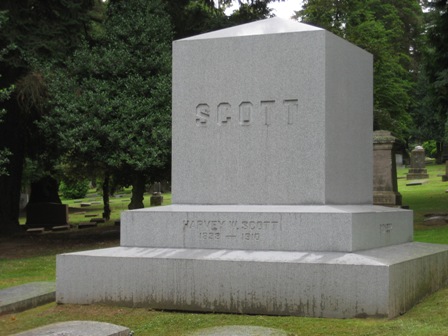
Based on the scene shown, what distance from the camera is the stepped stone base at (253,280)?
5.89 metres

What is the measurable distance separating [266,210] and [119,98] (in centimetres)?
1124

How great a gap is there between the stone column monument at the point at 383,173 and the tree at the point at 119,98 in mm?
7416

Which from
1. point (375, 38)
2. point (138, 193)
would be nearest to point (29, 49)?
point (138, 193)

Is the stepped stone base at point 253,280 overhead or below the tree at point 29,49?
below

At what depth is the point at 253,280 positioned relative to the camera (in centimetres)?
623

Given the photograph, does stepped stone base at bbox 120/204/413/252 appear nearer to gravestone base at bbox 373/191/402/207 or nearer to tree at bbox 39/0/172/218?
tree at bbox 39/0/172/218

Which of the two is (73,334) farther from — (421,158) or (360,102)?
(421,158)

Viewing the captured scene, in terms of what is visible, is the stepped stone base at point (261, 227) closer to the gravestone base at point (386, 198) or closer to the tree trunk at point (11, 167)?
the tree trunk at point (11, 167)

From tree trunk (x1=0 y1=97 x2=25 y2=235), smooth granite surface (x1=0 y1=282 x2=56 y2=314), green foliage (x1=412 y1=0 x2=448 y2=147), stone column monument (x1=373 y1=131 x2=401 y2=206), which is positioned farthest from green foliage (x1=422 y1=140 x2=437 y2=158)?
smooth granite surface (x1=0 y1=282 x2=56 y2=314)

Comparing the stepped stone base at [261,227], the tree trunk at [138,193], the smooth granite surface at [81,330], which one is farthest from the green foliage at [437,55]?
the smooth granite surface at [81,330]

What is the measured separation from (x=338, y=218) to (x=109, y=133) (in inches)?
441

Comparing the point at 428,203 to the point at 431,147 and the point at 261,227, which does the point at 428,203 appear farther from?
the point at 431,147

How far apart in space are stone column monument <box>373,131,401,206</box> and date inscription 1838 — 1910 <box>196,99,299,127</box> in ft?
48.6

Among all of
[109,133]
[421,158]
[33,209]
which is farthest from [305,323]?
[421,158]
